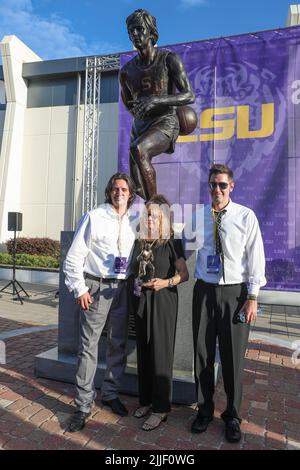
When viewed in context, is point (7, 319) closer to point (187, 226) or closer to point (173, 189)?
point (173, 189)

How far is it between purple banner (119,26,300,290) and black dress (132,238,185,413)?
222 inches

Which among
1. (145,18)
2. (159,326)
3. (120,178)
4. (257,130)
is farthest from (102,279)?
(257,130)

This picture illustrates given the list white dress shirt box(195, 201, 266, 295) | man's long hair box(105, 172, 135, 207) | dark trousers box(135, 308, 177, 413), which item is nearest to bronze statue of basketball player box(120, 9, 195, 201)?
man's long hair box(105, 172, 135, 207)

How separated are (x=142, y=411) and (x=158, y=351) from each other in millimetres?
568

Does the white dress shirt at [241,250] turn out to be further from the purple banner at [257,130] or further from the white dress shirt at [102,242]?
the purple banner at [257,130]

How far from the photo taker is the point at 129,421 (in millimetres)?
2932

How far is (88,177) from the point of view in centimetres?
1263

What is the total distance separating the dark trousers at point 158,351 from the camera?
9.18ft

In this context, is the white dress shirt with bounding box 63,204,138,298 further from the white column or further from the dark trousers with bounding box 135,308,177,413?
the white column

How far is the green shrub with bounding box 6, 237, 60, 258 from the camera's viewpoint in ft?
46.6

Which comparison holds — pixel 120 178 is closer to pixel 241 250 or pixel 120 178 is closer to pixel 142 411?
pixel 241 250

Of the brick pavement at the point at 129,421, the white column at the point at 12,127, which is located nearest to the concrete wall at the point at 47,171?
the white column at the point at 12,127
